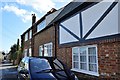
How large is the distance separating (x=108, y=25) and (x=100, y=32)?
65 centimetres

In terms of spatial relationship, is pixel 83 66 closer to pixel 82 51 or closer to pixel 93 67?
pixel 82 51

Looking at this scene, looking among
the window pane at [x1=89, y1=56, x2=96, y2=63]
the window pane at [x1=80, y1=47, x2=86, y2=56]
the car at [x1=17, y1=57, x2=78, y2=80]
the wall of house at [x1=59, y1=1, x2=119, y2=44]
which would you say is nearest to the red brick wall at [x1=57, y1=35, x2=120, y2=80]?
the wall of house at [x1=59, y1=1, x2=119, y2=44]

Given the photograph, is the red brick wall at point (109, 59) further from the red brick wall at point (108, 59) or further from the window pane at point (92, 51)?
the window pane at point (92, 51)

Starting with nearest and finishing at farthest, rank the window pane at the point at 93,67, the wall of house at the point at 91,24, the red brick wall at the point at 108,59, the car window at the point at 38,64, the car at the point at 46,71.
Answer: the car at the point at 46,71, the car window at the point at 38,64, the red brick wall at the point at 108,59, the wall of house at the point at 91,24, the window pane at the point at 93,67

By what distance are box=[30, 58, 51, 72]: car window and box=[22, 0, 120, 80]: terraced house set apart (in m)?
2.52

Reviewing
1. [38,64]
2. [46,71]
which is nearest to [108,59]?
[46,71]

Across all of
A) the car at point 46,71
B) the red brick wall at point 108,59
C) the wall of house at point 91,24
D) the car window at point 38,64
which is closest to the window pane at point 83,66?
the red brick wall at point 108,59

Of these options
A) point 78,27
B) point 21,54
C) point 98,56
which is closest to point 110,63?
point 98,56

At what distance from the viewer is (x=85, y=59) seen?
9.30 meters

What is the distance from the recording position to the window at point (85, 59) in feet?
27.7

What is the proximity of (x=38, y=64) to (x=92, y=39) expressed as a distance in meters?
3.07

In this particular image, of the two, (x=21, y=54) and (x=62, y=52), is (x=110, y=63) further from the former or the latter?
(x=21, y=54)

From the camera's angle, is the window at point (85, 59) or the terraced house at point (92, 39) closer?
the terraced house at point (92, 39)

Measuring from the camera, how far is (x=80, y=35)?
32.1 feet
